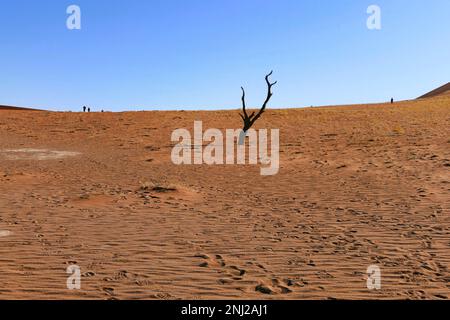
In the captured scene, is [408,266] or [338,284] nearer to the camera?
[338,284]

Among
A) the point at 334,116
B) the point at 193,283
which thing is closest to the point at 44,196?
the point at 193,283

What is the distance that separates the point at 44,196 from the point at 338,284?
8.24 meters

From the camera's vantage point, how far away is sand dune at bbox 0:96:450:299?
220 inches

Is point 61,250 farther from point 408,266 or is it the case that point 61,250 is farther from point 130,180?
point 130,180

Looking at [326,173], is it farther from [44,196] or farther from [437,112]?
[437,112]

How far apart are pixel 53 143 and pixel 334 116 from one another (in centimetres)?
2049

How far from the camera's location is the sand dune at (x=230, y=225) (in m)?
5.59

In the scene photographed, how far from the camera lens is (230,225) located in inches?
335

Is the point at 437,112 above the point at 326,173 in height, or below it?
above

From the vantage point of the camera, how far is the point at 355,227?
26.9 feet
